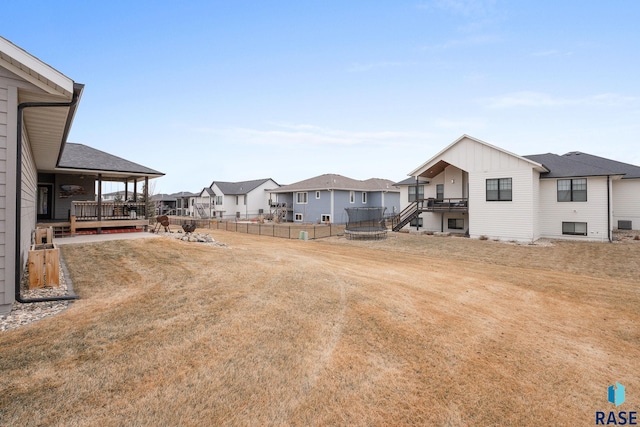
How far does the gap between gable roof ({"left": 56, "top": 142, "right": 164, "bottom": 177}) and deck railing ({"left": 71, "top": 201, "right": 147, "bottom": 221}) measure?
1736 millimetres

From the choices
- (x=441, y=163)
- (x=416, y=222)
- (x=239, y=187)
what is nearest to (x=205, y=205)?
(x=239, y=187)

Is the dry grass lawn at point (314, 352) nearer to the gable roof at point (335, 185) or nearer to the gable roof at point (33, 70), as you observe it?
the gable roof at point (33, 70)

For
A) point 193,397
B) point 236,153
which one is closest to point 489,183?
point 193,397

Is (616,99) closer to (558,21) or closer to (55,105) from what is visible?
(558,21)

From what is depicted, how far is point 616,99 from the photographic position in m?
18.7

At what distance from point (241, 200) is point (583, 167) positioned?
4002 cm

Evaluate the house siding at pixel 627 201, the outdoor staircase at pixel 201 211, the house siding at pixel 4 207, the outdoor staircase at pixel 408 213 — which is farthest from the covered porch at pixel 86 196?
the house siding at pixel 627 201

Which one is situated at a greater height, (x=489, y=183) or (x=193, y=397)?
(x=489, y=183)

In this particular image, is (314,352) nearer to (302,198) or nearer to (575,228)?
(575,228)

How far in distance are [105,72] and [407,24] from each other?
18.8 meters

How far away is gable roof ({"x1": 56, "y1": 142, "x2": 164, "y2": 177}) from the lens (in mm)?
14625

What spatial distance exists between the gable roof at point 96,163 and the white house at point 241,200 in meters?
27.3

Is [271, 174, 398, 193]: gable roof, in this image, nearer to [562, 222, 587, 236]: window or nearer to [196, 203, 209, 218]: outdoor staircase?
[196, 203, 209, 218]: outdoor staircase

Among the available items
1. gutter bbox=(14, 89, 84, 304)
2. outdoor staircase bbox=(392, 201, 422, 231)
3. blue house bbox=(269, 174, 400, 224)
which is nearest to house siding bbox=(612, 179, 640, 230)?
outdoor staircase bbox=(392, 201, 422, 231)
